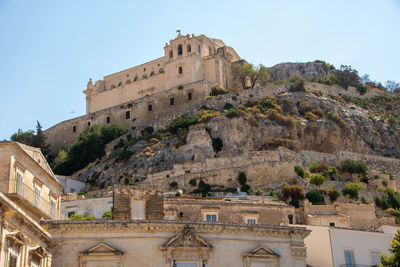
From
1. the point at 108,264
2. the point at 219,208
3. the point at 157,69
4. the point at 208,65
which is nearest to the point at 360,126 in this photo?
the point at 208,65

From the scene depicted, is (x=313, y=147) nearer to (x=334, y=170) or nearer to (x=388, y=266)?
(x=334, y=170)

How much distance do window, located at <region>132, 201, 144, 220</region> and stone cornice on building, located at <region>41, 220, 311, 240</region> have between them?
11.6ft

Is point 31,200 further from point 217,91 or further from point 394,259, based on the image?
point 217,91

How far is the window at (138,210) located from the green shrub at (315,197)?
2261 centimetres

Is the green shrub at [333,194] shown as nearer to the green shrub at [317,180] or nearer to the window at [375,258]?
the green shrub at [317,180]

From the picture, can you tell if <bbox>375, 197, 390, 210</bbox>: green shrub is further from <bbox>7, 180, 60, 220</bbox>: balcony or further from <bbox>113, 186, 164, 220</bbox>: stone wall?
<bbox>7, 180, 60, 220</bbox>: balcony

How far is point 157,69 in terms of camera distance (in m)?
90.4

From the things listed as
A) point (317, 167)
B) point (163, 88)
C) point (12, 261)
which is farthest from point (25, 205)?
point (163, 88)

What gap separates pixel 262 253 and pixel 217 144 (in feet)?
125

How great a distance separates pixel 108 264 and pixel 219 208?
1060 centimetres

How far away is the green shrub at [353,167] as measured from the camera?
2373 inches

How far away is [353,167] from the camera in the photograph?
60.5 metres

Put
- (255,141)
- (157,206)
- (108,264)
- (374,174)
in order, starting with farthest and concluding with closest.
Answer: (255,141) < (374,174) < (157,206) < (108,264)

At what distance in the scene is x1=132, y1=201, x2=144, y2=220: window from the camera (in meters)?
29.6
